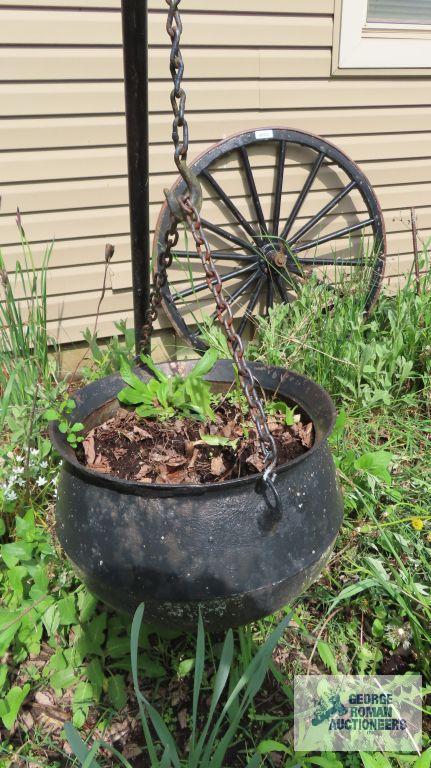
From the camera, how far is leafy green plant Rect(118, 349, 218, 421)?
1.40m

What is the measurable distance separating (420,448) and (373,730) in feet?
3.72

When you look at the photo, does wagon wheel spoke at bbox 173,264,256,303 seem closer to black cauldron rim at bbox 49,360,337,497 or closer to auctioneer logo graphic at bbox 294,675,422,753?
black cauldron rim at bbox 49,360,337,497

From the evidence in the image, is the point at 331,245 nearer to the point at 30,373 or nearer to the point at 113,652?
the point at 30,373

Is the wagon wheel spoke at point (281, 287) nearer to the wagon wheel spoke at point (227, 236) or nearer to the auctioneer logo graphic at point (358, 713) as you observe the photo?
the wagon wheel spoke at point (227, 236)

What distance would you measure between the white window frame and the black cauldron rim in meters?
2.15

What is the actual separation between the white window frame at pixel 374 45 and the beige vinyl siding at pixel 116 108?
0.05m

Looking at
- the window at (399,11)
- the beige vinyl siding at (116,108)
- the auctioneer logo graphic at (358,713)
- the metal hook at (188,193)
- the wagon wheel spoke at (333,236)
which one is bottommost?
the auctioneer logo graphic at (358,713)

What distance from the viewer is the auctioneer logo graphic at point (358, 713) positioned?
4.38 ft

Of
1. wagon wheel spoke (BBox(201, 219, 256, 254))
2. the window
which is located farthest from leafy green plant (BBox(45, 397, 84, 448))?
the window

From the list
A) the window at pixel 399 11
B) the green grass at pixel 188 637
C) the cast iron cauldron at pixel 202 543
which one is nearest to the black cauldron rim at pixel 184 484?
the cast iron cauldron at pixel 202 543

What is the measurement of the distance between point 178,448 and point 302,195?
209cm

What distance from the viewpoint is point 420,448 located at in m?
2.24

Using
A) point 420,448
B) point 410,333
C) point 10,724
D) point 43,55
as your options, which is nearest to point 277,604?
point 10,724

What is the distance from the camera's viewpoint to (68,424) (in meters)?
1.30
